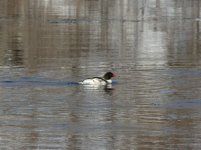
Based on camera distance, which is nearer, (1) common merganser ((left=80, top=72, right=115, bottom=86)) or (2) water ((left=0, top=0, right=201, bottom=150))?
(2) water ((left=0, top=0, right=201, bottom=150))

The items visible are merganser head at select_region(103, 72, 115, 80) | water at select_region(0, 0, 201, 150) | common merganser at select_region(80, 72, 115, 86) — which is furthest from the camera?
merganser head at select_region(103, 72, 115, 80)

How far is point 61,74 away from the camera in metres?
26.0

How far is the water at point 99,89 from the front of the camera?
16672mm

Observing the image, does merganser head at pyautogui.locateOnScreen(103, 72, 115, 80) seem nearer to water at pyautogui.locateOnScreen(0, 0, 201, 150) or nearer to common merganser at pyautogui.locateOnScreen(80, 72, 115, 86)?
common merganser at pyautogui.locateOnScreen(80, 72, 115, 86)

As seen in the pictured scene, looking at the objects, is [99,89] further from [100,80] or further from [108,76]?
[108,76]

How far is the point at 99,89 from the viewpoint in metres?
23.8

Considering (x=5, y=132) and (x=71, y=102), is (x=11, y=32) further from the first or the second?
(x=5, y=132)

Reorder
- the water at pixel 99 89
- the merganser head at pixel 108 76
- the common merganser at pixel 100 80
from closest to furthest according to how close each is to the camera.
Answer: the water at pixel 99 89, the common merganser at pixel 100 80, the merganser head at pixel 108 76

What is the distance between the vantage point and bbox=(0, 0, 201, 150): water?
16672mm

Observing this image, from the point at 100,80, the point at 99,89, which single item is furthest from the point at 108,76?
the point at 99,89

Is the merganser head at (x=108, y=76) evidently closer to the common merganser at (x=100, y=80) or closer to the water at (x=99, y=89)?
the common merganser at (x=100, y=80)

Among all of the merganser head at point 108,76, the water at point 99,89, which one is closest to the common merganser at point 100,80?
the merganser head at point 108,76

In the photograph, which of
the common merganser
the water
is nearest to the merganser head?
the common merganser

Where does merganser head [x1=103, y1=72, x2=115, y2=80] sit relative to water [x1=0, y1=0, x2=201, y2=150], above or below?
above
